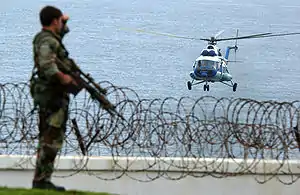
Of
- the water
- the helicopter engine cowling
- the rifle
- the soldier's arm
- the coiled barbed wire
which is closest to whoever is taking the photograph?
the soldier's arm

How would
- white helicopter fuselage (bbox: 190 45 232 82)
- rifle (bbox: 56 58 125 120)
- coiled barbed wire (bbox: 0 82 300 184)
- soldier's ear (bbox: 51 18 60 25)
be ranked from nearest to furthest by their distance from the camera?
1. soldier's ear (bbox: 51 18 60 25)
2. rifle (bbox: 56 58 125 120)
3. coiled barbed wire (bbox: 0 82 300 184)
4. white helicopter fuselage (bbox: 190 45 232 82)

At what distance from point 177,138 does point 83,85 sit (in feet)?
5.79

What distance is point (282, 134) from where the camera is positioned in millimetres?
10781

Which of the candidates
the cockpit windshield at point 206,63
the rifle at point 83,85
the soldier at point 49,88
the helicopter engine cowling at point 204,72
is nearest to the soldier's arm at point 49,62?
the soldier at point 49,88

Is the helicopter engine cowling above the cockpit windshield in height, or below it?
below

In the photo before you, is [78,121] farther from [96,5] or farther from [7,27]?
[96,5]

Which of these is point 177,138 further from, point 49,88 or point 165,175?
point 49,88

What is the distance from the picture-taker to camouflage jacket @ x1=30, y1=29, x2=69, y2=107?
8906mm

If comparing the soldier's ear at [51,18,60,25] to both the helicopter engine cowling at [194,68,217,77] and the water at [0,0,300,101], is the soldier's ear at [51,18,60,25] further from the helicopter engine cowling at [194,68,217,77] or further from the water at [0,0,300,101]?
the water at [0,0,300,101]

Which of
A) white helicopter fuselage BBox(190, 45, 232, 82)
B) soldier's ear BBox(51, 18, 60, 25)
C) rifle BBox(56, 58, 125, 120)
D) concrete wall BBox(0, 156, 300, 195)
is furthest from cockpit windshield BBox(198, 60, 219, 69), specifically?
soldier's ear BBox(51, 18, 60, 25)

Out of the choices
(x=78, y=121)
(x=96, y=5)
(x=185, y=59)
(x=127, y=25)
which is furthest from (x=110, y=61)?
(x=78, y=121)

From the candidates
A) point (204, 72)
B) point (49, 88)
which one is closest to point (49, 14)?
point (49, 88)

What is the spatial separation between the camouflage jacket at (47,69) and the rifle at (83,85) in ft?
0.23

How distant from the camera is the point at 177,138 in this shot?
10.7 m
